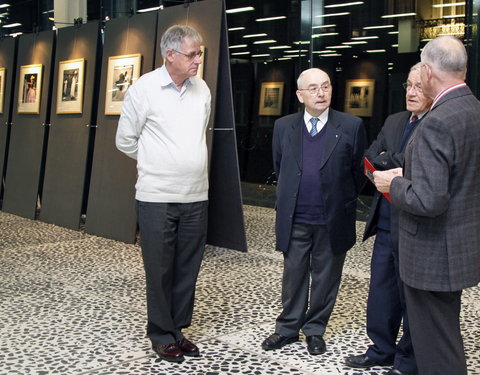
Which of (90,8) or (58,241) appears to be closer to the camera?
(58,241)

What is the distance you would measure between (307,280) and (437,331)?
1.28 m

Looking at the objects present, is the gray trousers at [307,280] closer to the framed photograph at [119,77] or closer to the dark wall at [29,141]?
the framed photograph at [119,77]

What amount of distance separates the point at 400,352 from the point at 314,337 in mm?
604

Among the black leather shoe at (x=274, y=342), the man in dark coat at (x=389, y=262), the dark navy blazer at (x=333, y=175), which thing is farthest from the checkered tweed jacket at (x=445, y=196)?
the black leather shoe at (x=274, y=342)

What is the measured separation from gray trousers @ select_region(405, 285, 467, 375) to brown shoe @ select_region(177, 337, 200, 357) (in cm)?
146

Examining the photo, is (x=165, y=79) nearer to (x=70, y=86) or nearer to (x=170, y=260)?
(x=170, y=260)

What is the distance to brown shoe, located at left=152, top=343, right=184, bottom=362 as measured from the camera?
3.53 meters

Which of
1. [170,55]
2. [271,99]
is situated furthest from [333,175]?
[271,99]

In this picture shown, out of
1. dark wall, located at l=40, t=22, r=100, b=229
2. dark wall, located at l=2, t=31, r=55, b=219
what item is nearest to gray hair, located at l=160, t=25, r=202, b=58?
dark wall, located at l=40, t=22, r=100, b=229

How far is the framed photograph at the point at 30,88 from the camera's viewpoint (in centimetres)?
886

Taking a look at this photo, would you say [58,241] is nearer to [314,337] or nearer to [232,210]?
[232,210]

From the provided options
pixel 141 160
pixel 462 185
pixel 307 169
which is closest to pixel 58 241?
pixel 141 160

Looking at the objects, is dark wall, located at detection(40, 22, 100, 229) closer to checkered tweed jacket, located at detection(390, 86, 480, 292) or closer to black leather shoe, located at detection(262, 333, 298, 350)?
black leather shoe, located at detection(262, 333, 298, 350)

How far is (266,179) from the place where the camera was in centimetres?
1084
